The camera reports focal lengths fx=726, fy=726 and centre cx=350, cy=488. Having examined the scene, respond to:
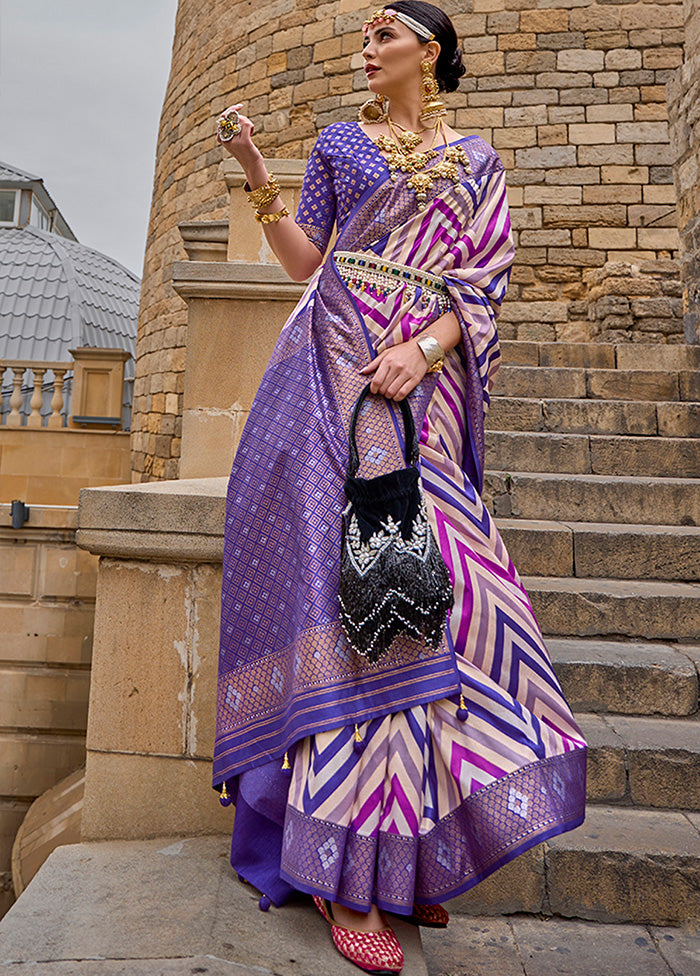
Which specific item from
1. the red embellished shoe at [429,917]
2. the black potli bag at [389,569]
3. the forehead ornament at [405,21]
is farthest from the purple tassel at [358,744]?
the forehead ornament at [405,21]

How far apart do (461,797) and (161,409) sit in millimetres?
8578

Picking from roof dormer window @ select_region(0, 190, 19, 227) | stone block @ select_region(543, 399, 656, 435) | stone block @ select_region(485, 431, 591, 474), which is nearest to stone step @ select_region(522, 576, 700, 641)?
stone block @ select_region(485, 431, 591, 474)

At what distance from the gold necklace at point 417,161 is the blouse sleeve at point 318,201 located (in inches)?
5.0

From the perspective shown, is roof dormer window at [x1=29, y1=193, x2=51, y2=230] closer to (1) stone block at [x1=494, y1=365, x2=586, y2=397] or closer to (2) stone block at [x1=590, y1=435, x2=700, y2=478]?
(1) stone block at [x1=494, y1=365, x2=586, y2=397]

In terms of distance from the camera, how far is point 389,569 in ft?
3.80

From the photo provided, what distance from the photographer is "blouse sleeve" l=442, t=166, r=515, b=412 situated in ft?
4.52

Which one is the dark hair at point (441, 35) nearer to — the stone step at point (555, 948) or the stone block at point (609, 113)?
the stone step at point (555, 948)

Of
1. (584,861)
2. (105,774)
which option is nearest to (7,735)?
(105,774)

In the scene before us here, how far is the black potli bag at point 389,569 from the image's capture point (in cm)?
115

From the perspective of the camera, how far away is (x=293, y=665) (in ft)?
4.06

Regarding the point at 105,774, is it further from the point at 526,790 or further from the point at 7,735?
the point at 7,735

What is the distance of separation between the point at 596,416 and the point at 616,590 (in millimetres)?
1431

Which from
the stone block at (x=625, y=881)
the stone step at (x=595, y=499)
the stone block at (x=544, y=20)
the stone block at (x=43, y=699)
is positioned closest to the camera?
the stone block at (x=625, y=881)

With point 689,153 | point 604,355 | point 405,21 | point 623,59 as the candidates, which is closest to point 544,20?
point 623,59
